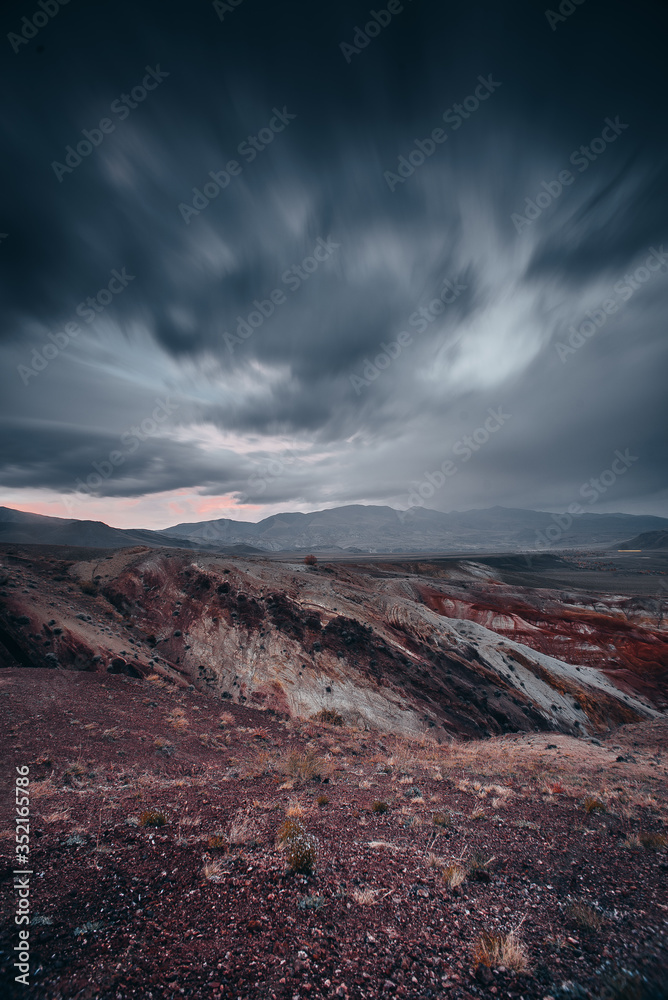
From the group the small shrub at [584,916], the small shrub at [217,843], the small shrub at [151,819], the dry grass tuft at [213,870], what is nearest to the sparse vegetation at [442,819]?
the small shrub at [584,916]

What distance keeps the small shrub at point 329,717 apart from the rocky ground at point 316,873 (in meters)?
5.03

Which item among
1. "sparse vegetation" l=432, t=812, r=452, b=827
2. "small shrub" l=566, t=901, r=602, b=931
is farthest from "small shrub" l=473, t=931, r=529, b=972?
"sparse vegetation" l=432, t=812, r=452, b=827

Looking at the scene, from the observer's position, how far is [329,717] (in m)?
18.3

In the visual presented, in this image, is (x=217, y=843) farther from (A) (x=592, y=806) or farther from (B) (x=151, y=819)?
(A) (x=592, y=806)

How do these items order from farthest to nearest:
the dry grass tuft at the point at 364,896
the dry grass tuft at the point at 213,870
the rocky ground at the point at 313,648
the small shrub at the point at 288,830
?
1. the rocky ground at the point at 313,648
2. the small shrub at the point at 288,830
3. the dry grass tuft at the point at 213,870
4. the dry grass tuft at the point at 364,896

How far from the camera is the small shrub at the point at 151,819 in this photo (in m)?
7.48

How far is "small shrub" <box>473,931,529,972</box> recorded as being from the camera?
4.67 meters

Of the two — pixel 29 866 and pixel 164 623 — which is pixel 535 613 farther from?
pixel 29 866

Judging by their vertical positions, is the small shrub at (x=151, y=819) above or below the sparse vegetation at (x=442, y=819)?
above

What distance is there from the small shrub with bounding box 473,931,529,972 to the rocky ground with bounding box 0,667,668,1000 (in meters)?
0.03

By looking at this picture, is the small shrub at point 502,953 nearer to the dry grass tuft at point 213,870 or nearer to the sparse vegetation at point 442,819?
the sparse vegetation at point 442,819

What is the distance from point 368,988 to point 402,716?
16624mm

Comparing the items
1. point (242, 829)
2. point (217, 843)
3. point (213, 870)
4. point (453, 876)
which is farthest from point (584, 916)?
point (217, 843)

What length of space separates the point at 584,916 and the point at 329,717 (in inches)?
564
